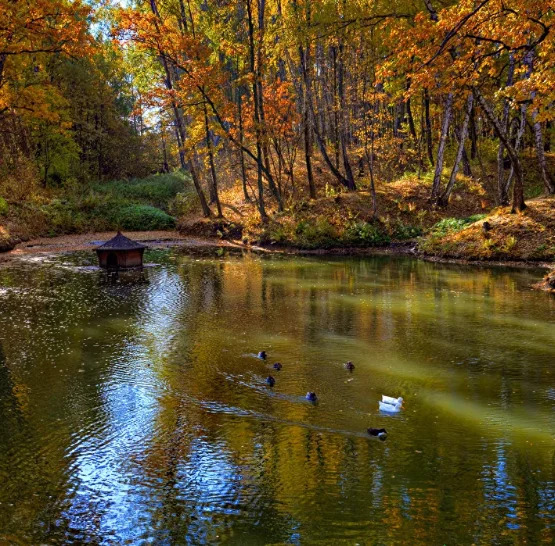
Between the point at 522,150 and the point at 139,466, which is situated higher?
the point at 522,150

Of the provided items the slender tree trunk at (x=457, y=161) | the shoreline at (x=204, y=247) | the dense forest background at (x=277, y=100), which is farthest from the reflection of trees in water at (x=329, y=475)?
the slender tree trunk at (x=457, y=161)

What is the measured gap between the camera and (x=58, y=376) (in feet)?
24.9

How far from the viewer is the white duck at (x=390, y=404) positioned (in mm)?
6273

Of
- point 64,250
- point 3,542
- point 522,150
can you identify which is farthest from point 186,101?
point 3,542

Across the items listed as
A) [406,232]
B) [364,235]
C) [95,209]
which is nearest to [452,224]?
[406,232]

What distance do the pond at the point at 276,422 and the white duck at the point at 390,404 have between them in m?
0.10

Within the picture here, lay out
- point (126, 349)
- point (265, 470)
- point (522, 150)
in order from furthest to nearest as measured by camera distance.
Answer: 1. point (522, 150)
2. point (126, 349)
3. point (265, 470)

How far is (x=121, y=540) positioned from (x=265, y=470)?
4.74ft

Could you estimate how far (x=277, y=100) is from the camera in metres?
22.6

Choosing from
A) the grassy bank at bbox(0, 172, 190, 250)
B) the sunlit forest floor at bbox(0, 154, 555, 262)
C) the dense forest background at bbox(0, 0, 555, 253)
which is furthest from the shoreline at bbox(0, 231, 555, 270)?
the dense forest background at bbox(0, 0, 555, 253)

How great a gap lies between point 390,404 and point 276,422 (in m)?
1.36

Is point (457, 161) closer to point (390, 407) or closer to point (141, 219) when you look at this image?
point (141, 219)

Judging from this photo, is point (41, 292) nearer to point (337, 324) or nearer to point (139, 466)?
point (337, 324)

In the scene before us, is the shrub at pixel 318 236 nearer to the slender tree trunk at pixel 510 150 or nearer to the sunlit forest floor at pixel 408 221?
the sunlit forest floor at pixel 408 221
